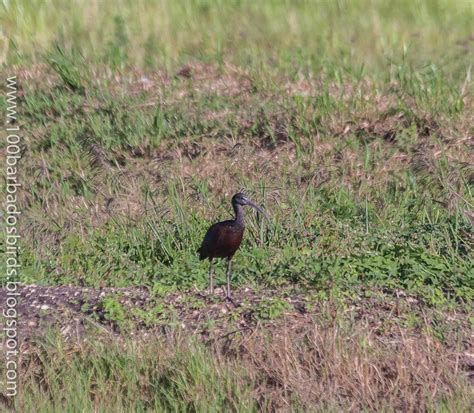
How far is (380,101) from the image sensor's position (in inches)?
362

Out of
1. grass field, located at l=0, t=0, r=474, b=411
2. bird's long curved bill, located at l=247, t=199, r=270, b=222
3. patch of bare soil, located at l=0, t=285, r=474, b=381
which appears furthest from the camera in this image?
bird's long curved bill, located at l=247, t=199, r=270, b=222

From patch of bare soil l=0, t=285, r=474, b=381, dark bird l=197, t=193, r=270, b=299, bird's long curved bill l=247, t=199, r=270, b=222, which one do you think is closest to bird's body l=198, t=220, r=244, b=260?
dark bird l=197, t=193, r=270, b=299

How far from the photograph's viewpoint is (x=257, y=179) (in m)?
8.42

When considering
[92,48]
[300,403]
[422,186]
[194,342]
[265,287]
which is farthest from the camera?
[92,48]

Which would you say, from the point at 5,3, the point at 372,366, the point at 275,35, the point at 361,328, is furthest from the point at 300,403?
the point at 5,3

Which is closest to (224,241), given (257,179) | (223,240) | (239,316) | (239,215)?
(223,240)

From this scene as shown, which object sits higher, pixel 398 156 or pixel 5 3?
→ pixel 5 3

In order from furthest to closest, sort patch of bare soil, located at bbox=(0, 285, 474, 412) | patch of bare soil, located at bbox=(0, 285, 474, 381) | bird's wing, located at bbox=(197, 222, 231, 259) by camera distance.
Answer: bird's wing, located at bbox=(197, 222, 231, 259), patch of bare soil, located at bbox=(0, 285, 474, 381), patch of bare soil, located at bbox=(0, 285, 474, 412)

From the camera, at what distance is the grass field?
537 cm

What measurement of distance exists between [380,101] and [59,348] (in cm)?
442

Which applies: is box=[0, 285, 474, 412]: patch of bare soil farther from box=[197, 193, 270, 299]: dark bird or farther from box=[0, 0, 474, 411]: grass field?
box=[197, 193, 270, 299]: dark bird

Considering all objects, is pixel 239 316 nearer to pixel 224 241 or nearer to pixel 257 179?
pixel 224 241

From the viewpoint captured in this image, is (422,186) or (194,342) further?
(422,186)

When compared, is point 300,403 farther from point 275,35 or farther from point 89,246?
point 275,35
